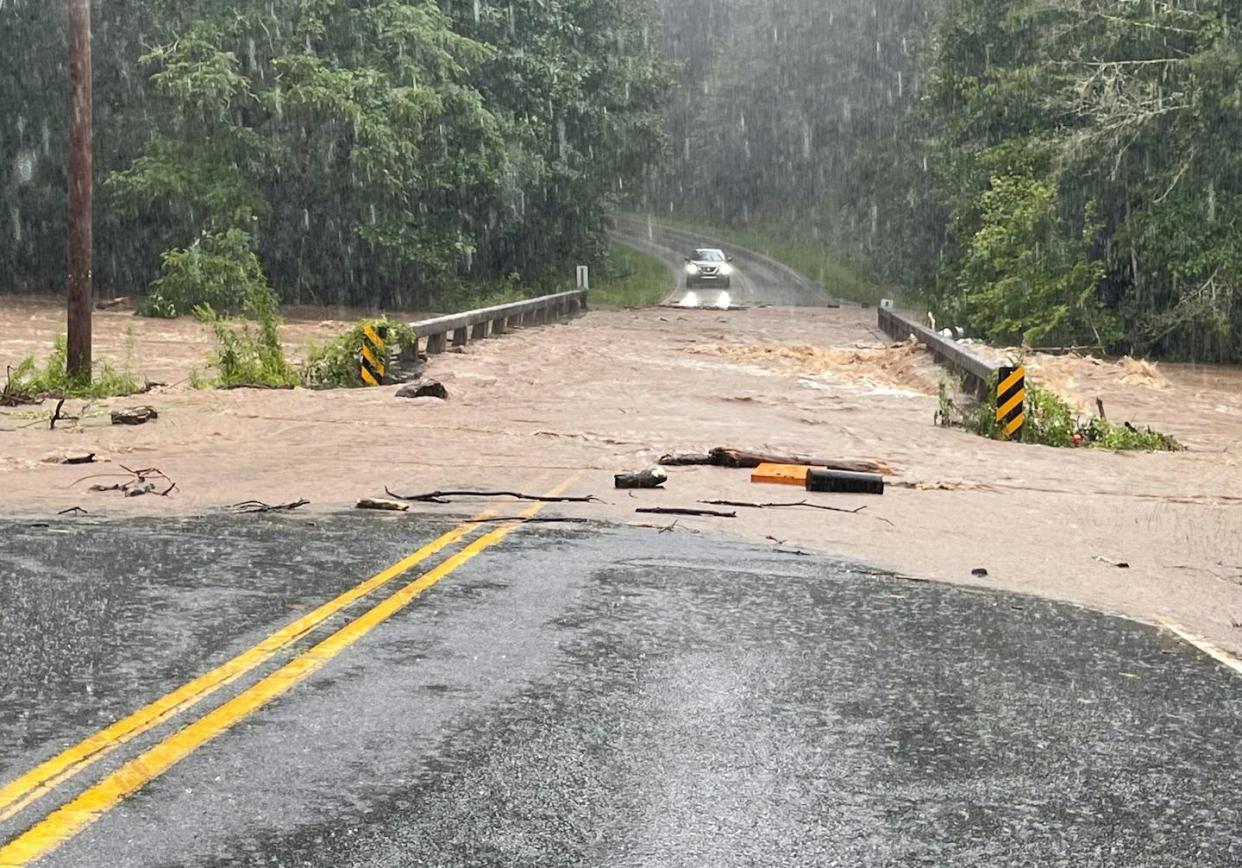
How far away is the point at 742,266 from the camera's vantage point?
7994 centimetres

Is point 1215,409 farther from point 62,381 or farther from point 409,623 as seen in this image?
point 409,623

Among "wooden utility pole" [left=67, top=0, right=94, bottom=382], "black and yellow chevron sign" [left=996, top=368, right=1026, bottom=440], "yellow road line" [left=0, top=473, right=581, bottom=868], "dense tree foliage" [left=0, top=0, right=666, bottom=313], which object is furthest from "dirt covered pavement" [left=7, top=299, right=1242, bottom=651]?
"dense tree foliage" [left=0, top=0, right=666, bottom=313]

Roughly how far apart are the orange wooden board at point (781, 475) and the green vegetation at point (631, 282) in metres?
35.7

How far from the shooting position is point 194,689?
20.3 ft

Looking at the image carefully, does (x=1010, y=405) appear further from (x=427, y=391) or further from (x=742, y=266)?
(x=742, y=266)

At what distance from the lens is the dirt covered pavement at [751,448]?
1047 centimetres

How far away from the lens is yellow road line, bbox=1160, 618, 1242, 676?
741 cm

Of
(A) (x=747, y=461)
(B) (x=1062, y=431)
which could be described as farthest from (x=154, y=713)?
(B) (x=1062, y=431)

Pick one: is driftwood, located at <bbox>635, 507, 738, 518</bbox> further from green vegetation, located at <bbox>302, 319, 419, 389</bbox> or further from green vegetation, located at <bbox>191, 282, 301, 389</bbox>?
green vegetation, located at <bbox>302, 319, 419, 389</bbox>

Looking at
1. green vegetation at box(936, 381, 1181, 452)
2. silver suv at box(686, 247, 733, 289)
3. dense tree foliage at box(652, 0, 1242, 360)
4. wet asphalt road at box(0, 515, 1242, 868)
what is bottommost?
green vegetation at box(936, 381, 1181, 452)

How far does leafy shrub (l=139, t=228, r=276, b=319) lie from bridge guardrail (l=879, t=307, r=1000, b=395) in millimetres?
15226

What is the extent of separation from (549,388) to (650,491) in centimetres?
969

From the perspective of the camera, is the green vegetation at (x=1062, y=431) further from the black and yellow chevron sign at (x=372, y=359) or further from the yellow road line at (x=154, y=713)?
the yellow road line at (x=154, y=713)

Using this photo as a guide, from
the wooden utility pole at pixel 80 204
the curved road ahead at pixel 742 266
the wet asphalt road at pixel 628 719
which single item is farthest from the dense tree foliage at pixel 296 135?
the wet asphalt road at pixel 628 719
